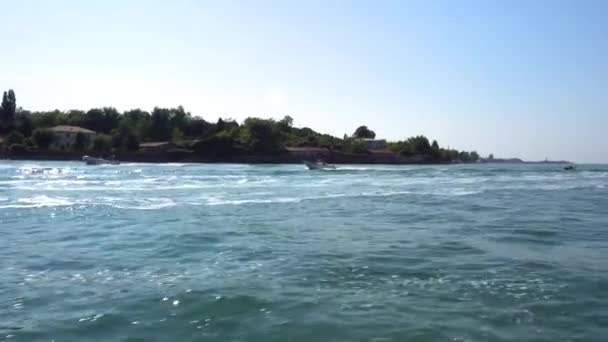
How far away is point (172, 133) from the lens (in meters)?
126

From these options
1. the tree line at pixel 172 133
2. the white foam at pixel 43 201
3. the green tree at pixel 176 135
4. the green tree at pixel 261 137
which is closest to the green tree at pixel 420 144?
the tree line at pixel 172 133

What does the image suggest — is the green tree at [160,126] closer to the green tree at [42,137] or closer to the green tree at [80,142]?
the green tree at [80,142]

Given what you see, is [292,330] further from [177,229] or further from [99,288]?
[177,229]

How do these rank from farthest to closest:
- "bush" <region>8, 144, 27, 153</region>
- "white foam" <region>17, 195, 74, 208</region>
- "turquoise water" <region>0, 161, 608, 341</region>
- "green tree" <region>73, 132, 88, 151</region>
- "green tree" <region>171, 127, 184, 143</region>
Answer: "green tree" <region>171, 127, 184, 143</region> → "green tree" <region>73, 132, 88, 151</region> → "bush" <region>8, 144, 27, 153</region> → "white foam" <region>17, 195, 74, 208</region> → "turquoise water" <region>0, 161, 608, 341</region>

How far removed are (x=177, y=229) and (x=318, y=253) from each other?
17.3 feet

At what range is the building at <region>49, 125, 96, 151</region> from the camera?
103938mm

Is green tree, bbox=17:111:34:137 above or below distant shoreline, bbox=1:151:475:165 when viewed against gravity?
above

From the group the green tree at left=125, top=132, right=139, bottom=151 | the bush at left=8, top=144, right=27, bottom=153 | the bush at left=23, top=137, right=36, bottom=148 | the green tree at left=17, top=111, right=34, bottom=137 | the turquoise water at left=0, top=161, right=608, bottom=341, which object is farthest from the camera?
the green tree at left=17, top=111, right=34, bottom=137

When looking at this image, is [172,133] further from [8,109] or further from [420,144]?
[420,144]

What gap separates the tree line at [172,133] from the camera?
106m

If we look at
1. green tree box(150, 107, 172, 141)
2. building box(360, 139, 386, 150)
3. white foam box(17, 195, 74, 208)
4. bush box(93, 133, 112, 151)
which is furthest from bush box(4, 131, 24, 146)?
white foam box(17, 195, 74, 208)

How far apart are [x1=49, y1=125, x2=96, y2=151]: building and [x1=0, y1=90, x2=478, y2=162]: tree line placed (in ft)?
3.68

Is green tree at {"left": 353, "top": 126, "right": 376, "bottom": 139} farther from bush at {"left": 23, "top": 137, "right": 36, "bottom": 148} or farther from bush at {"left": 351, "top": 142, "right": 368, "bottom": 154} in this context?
bush at {"left": 23, "top": 137, "right": 36, "bottom": 148}

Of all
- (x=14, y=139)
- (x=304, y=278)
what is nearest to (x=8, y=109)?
(x=14, y=139)
